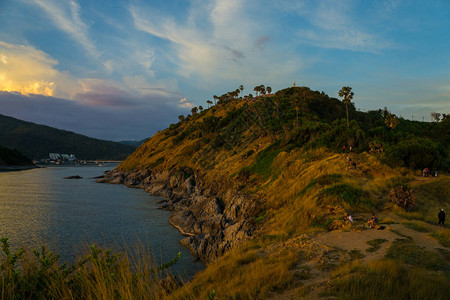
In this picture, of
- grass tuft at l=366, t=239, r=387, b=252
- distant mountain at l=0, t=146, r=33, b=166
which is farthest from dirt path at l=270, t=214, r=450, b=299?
distant mountain at l=0, t=146, r=33, b=166

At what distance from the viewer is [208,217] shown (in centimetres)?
3469

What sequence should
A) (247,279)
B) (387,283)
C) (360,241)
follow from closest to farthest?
(387,283) < (247,279) < (360,241)

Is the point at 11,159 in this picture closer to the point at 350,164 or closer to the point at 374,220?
the point at 350,164

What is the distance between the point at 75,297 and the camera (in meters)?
5.90

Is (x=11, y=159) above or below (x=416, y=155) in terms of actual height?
below

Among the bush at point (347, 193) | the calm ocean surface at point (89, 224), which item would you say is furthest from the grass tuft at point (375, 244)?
the calm ocean surface at point (89, 224)

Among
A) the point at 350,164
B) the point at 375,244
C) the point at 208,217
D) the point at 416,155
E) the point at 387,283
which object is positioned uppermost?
the point at 416,155

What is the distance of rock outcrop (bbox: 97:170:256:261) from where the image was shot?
24.2 m

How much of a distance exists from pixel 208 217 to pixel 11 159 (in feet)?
615

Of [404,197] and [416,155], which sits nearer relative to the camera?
[404,197]

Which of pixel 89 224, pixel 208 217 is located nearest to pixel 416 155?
pixel 208 217

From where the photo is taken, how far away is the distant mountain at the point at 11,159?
152 m

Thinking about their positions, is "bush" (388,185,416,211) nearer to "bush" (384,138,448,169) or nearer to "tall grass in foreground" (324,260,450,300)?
"bush" (384,138,448,169)

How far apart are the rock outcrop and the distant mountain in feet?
489
